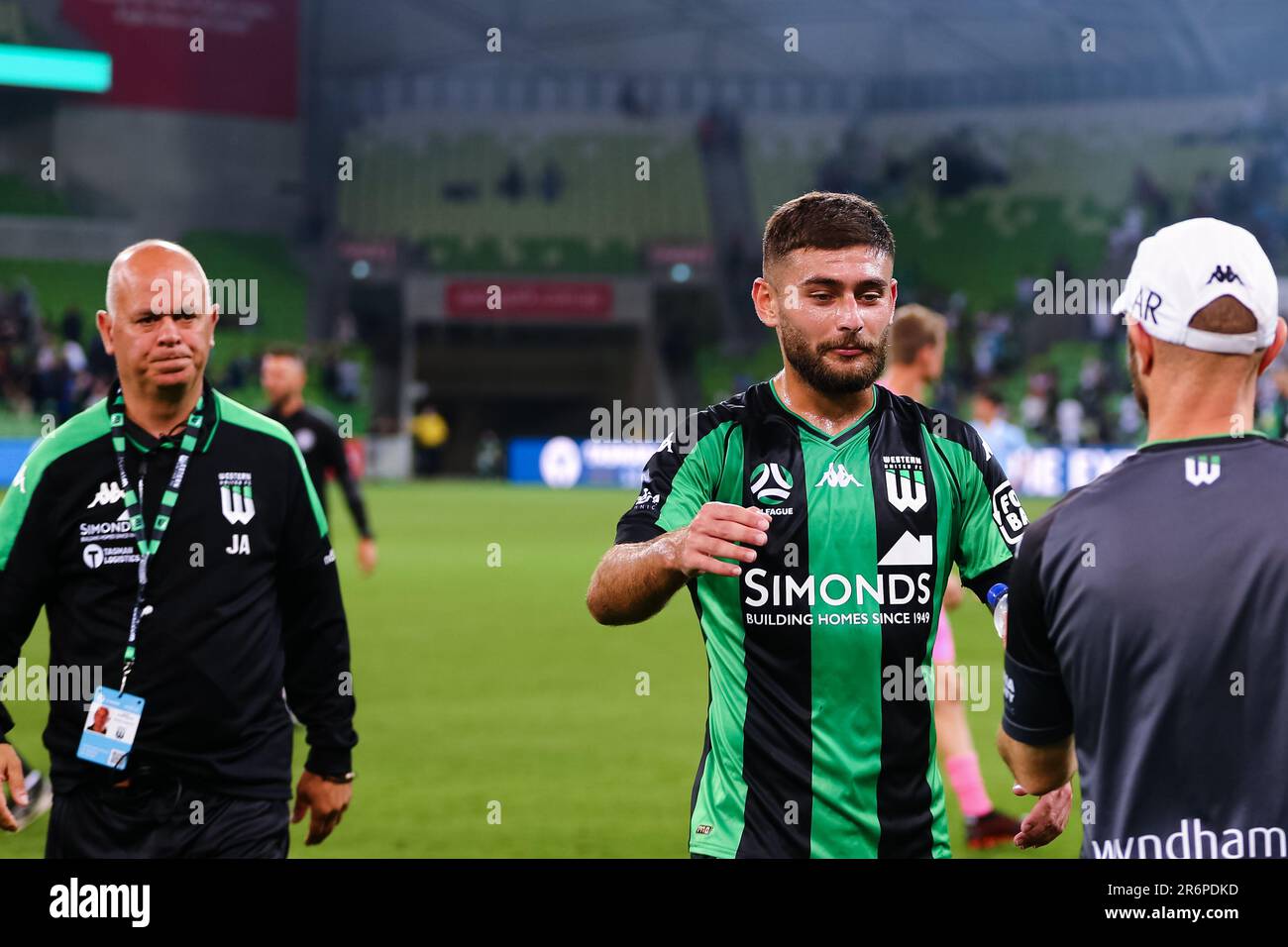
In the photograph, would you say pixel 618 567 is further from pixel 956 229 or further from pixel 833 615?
pixel 956 229

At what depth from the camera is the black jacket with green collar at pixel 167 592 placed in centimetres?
395

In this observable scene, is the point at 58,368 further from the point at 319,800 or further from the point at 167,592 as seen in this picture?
the point at 167,592

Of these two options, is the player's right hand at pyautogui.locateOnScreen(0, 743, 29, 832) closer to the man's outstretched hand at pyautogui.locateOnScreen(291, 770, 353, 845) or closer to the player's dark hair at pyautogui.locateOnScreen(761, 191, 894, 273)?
the man's outstretched hand at pyautogui.locateOnScreen(291, 770, 353, 845)

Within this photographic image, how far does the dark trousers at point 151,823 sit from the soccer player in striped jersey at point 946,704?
10.8 ft

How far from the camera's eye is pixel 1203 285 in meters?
2.46

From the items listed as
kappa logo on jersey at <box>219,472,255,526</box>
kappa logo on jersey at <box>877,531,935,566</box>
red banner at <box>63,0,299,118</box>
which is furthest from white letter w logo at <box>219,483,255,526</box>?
red banner at <box>63,0,299,118</box>

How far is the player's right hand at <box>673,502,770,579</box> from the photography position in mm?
2924

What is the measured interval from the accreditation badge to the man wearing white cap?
7.64 feet

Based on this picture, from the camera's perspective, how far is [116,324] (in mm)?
4141
